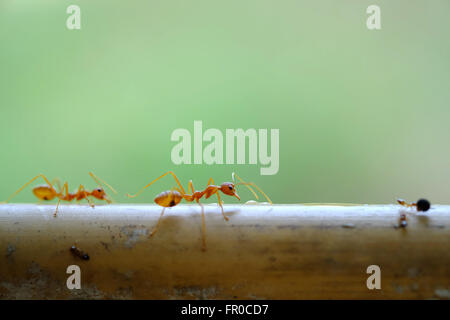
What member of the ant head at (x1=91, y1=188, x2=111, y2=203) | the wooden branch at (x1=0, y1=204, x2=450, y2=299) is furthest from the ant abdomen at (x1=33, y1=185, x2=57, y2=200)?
the wooden branch at (x1=0, y1=204, x2=450, y2=299)

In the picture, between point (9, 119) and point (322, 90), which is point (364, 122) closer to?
point (322, 90)

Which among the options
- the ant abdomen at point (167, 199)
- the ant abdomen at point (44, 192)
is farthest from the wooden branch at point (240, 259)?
the ant abdomen at point (44, 192)

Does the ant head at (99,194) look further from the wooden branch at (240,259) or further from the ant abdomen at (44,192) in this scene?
the wooden branch at (240,259)

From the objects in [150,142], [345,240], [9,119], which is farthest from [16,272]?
[9,119]

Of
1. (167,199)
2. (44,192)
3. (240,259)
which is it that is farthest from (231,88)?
(240,259)

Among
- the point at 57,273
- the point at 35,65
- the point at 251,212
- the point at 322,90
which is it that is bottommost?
the point at 57,273

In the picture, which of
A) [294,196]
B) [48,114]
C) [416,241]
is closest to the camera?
[416,241]
